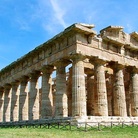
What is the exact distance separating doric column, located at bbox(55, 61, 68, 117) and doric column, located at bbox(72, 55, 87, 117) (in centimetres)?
214

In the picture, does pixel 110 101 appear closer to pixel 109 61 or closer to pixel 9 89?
pixel 109 61

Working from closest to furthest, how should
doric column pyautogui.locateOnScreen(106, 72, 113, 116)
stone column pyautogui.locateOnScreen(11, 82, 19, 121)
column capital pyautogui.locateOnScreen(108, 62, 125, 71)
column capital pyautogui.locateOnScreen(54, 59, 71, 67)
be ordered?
column capital pyautogui.locateOnScreen(54, 59, 71, 67)
column capital pyautogui.locateOnScreen(108, 62, 125, 71)
doric column pyautogui.locateOnScreen(106, 72, 113, 116)
stone column pyautogui.locateOnScreen(11, 82, 19, 121)

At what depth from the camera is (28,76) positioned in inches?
1267

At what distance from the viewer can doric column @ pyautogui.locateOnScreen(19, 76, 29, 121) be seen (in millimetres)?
32375

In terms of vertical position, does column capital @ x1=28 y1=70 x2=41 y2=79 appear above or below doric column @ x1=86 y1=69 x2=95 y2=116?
above

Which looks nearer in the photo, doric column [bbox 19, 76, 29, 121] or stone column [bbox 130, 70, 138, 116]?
stone column [bbox 130, 70, 138, 116]

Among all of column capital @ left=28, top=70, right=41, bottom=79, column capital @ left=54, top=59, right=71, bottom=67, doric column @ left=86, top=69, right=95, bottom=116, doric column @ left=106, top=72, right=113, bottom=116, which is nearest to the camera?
column capital @ left=54, top=59, right=71, bottom=67

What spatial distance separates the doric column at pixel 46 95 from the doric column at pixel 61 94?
2.22m

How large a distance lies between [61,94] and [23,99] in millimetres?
9200

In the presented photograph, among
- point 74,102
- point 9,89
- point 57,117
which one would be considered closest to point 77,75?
point 74,102

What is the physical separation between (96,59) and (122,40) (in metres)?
4.81

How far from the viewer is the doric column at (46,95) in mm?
26856

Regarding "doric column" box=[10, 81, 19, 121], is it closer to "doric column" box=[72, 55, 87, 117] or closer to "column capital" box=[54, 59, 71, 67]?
"column capital" box=[54, 59, 71, 67]

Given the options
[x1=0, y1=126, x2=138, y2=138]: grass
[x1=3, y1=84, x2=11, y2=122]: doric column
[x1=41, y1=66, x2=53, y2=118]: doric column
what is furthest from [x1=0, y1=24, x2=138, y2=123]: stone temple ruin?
[x1=0, y1=126, x2=138, y2=138]: grass
